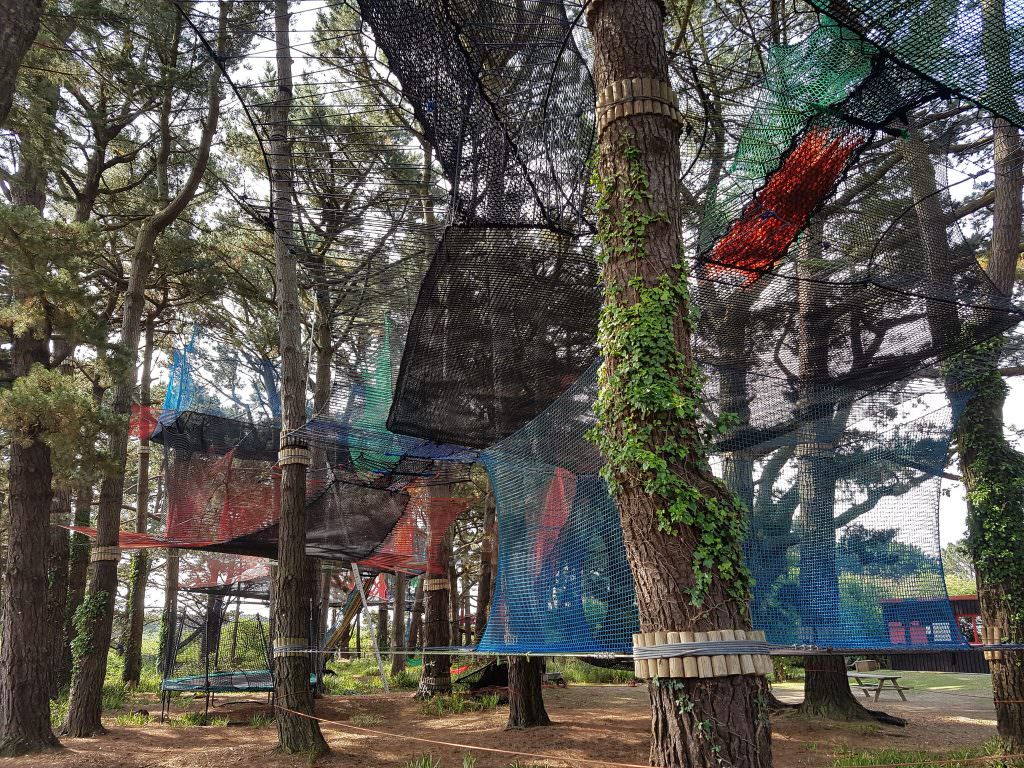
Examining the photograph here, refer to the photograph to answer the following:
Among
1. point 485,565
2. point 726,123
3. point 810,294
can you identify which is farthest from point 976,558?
point 485,565

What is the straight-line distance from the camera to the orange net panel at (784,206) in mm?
4145

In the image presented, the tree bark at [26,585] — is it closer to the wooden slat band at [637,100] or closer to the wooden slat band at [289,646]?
the wooden slat band at [289,646]

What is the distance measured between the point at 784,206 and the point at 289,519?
4548mm

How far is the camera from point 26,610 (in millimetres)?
5684

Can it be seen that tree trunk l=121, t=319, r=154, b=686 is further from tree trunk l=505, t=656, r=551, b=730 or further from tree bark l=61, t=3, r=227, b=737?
tree trunk l=505, t=656, r=551, b=730

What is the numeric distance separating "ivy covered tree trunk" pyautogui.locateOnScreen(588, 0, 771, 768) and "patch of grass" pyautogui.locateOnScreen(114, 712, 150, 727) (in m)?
7.06

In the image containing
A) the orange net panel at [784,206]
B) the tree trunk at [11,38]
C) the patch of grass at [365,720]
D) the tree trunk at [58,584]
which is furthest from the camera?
the tree trunk at [58,584]

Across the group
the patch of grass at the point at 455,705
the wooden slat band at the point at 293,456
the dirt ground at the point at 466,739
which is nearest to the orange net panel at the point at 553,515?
the dirt ground at the point at 466,739

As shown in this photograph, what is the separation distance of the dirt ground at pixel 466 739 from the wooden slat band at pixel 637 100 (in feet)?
12.1

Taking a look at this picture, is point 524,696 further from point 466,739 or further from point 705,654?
point 705,654

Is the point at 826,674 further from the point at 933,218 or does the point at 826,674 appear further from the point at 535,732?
the point at 933,218

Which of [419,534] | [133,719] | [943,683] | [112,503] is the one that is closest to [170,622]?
[133,719]

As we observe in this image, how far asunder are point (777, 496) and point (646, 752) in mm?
2663

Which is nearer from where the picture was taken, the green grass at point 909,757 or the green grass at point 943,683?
the green grass at point 909,757
